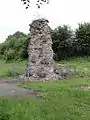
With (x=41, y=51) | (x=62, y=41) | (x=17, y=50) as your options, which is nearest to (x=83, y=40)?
(x=62, y=41)

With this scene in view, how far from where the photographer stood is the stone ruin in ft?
98.9

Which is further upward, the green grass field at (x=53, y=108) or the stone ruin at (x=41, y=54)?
the stone ruin at (x=41, y=54)

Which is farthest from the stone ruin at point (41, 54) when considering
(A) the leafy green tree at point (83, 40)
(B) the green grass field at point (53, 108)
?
(A) the leafy green tree at point (83, 40)

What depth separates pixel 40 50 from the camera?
30844mm

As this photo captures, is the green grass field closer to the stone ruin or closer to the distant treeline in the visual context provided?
the stone ruin

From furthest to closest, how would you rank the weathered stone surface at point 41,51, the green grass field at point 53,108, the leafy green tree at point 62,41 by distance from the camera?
the leafy green tree at point 62,41
the weathered stone surface at point 41,51
the green grass field at point 53,108

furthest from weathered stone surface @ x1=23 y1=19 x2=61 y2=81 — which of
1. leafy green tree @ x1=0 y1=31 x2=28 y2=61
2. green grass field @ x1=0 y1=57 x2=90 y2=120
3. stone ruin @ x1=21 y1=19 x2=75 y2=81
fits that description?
leafy green tree @ x1=0 y1=31 x2=28 y2=61

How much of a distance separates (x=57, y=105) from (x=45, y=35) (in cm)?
1642

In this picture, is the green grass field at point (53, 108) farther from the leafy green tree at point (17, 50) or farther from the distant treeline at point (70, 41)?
the leafy green tree at point (17, 50)

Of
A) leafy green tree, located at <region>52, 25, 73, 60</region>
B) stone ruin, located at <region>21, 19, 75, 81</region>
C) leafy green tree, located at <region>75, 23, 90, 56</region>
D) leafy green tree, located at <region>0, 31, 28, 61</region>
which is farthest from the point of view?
leafy green tree, located at <region>0, 31, 28, 61</region>

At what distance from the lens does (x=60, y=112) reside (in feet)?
43.6

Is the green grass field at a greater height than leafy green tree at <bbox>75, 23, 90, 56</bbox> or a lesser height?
lesser

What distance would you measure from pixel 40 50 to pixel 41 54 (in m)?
0.37

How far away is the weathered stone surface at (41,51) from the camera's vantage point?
30281mm
